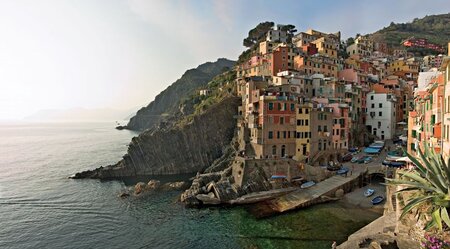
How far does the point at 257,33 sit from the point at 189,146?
184 ft

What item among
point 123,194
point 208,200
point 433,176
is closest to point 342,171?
point 208,200

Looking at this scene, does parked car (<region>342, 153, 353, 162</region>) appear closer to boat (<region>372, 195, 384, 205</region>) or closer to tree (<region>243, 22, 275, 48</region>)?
boat (<region>372, 195, 384, 205</region>)

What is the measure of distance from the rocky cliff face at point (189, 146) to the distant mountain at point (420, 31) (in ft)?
382

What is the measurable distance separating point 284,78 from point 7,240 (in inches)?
2016

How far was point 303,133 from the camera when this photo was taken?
4891 centimetres

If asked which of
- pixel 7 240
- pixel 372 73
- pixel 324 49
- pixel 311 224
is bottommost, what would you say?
pixel 7 240

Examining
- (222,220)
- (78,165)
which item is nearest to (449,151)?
(222,220)

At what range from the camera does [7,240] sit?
3250 cm

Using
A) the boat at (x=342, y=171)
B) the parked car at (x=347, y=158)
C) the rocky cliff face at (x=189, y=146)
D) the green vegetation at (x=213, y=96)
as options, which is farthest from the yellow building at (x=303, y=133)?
the green vegetation at (x=213, y=96)

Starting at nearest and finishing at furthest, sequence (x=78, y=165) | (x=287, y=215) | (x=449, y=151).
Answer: (x=449, y=151) → (x=287, y=215) → (x=78, y=165)

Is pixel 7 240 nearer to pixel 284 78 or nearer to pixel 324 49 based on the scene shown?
pixel 284 78

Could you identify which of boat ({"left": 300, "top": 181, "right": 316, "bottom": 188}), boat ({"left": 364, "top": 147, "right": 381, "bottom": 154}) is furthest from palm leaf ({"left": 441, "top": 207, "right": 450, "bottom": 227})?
boat ({"left": 364, "top": 147, "right": 381, "bottom": 154})

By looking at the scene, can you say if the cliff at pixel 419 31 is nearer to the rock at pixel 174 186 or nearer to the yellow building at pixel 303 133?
the yellow building at pixel 303 133

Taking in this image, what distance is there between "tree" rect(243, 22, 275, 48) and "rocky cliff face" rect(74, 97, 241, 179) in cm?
4529
